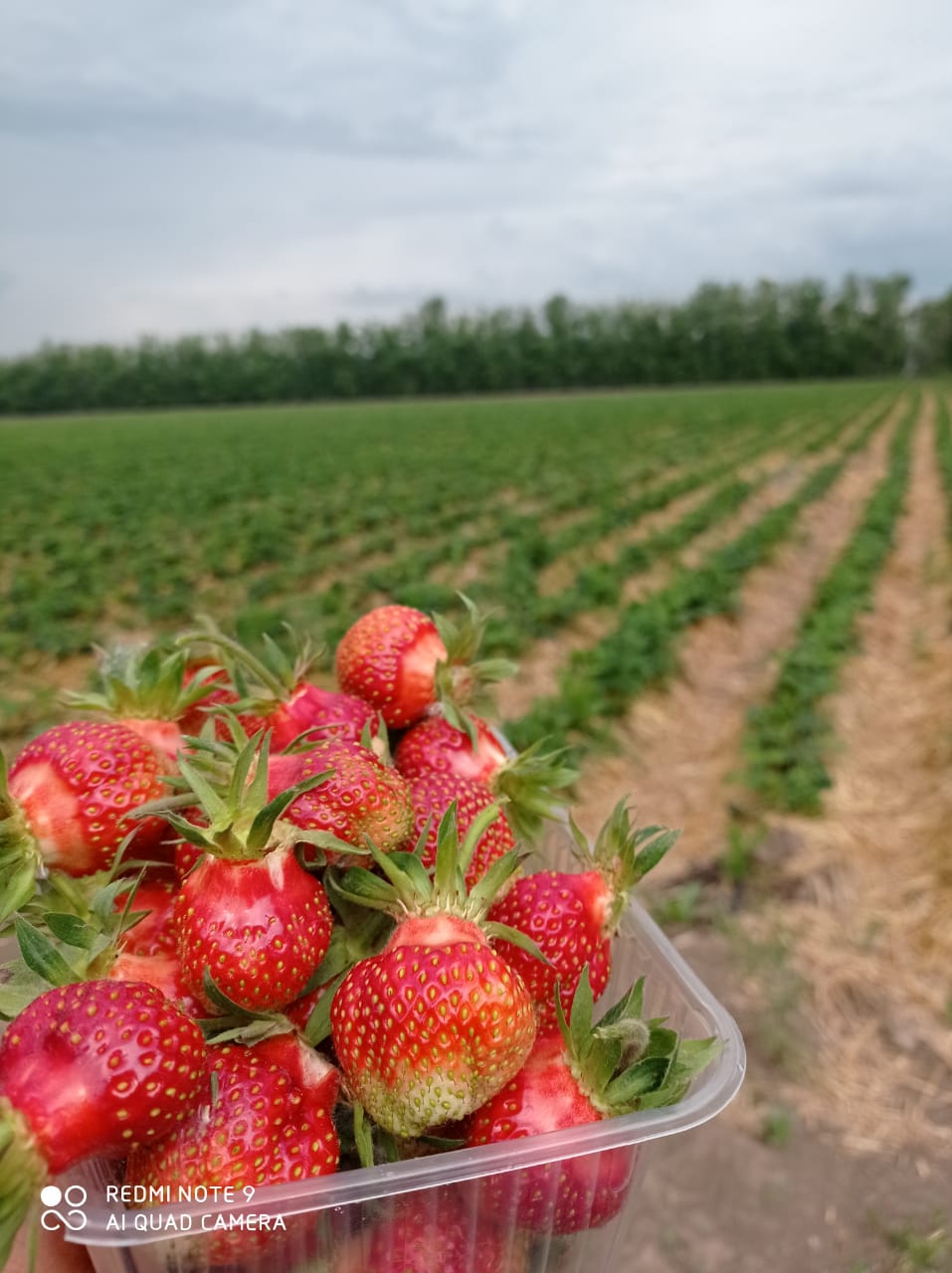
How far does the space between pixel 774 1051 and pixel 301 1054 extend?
2431 millimetres

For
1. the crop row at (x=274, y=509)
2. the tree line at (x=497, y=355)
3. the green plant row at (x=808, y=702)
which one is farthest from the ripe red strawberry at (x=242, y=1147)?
the tree line at (x=497, y=355)

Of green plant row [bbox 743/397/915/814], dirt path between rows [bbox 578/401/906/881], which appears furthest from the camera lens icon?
green plant row [bbox 743/397/915/814]

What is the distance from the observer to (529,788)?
134cm

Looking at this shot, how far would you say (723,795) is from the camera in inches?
178

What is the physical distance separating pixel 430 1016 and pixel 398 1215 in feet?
0.64

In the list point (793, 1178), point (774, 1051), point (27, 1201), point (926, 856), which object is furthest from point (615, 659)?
point (27, 1201)

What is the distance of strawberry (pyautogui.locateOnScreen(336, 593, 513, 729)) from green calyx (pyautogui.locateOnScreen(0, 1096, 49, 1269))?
784mm

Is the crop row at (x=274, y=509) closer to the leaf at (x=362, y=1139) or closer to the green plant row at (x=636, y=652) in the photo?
the green plant row at (x=636, y=652)

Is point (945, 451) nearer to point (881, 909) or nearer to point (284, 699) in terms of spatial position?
point (881, 909)

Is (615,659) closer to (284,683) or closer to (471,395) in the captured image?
(284,683)

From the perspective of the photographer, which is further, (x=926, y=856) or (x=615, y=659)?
(x=615, y=659)

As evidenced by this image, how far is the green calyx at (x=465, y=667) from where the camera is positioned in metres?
1.47

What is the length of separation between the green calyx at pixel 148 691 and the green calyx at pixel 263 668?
46 millimetres

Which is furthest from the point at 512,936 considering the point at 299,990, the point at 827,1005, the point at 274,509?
the point at 274,509
